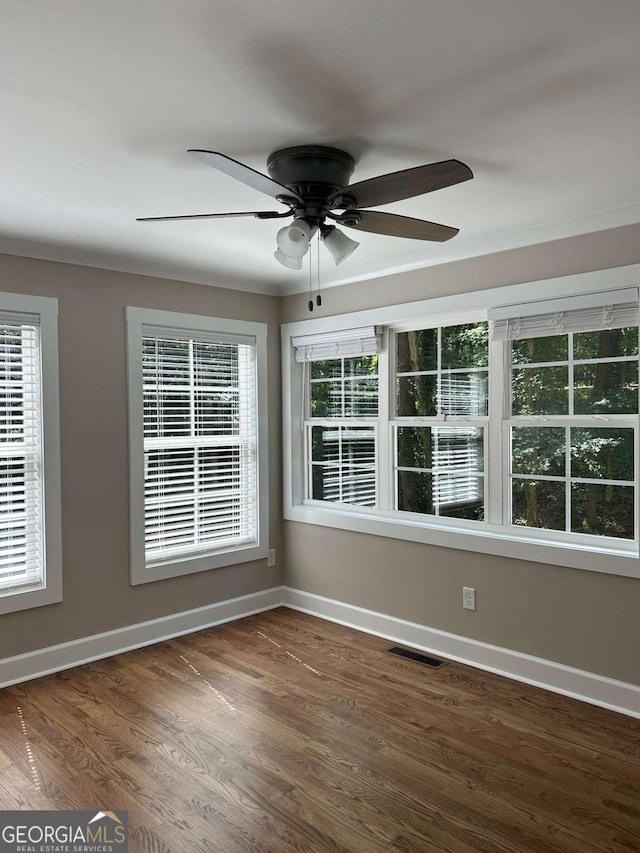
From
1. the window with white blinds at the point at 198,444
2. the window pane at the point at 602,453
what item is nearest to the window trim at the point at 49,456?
the window with white blinds at the point at 198,444

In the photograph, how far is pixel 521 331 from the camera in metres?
3.66

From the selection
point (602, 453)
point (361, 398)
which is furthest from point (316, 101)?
point (361, 398)

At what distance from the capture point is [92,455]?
3.98 m

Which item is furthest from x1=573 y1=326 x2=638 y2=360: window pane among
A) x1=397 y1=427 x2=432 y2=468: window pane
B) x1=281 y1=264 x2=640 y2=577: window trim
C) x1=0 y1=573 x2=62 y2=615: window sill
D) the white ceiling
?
x1=0 y1=573 x2=62 y2=615: window sill

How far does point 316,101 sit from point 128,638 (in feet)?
11.1

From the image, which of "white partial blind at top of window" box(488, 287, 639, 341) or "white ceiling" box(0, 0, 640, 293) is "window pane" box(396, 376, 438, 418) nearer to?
"white partial blind at top of window" box(488, 287, 639, 341)

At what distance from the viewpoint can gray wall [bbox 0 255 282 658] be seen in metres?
3.78

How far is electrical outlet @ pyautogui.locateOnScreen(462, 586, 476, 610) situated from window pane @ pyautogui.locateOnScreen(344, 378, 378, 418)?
52.1 inches

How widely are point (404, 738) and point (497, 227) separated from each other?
2.64 meters

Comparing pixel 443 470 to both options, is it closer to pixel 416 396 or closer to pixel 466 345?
pixel 416 396

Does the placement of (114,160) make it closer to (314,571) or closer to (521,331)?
(521,331)

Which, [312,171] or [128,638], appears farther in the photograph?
[128,638]

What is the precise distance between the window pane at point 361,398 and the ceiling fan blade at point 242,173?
7.34 ft

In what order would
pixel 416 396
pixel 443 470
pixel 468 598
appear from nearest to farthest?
pixel 468 598 → pixel 443 470 → pixel 416 396
